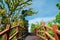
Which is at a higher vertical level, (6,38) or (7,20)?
(6,38)

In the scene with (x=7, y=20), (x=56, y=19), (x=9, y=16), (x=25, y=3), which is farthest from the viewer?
(x=25, y=3)

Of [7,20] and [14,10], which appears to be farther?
[14,10]

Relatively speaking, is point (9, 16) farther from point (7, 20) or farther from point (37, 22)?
point (37, 22)

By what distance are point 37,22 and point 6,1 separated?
24.4ft

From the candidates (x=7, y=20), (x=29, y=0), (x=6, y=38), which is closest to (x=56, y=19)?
(x=7, y=20)

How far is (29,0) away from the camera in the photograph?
3003 centimetres

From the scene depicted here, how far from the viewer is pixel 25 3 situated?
29422mm

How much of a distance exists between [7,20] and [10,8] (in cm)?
291

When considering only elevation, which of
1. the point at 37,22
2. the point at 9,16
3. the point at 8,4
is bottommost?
the point at 37,22

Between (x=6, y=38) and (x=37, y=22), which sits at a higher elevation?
(x=6, y=38)

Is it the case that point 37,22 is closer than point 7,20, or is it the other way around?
point 7,20

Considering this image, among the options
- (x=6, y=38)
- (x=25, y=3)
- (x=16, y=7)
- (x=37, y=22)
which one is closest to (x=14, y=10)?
(x=16, y=7)

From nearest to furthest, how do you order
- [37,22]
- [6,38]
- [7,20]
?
[6,38] < [7,20] < [37,22]

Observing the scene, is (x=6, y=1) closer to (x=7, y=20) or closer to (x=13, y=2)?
(x=13, y=2)
